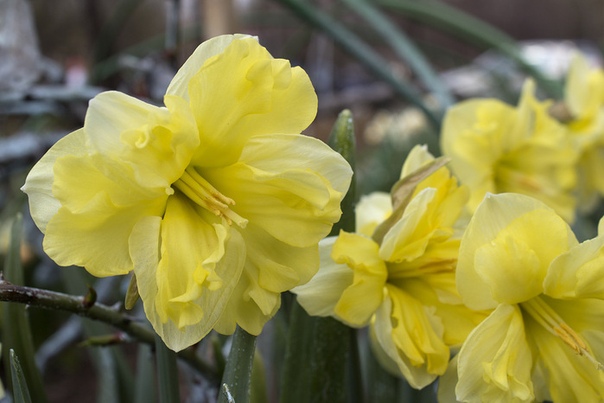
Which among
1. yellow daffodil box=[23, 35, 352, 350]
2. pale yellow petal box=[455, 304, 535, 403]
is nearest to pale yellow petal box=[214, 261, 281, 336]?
yellow daffodil box=[23, 35, 352, 350]

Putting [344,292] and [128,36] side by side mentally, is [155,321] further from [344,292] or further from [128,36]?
[128,36]

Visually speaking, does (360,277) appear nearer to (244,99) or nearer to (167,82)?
(244,99)

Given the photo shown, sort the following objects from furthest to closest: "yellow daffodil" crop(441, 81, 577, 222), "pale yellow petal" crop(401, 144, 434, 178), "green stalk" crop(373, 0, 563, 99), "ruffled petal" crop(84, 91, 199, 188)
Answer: "green stalk" crop(373, 0, 563, 99), "yellow daffodil" crop(441, 81, 577, 222), "pale yellow petal" crop(401, 144, 434, 178), "ruffled petal" crop(84, 91, 199, 188)

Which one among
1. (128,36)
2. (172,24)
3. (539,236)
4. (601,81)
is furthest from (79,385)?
(128,36)

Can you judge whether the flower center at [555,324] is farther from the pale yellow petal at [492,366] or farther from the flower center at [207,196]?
the flower center at [207,196]

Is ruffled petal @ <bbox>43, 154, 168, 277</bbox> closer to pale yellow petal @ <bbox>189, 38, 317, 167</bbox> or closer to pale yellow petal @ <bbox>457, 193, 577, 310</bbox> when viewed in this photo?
pale yellow petal @ <bbox>189, 38, 317, 167</bbox>

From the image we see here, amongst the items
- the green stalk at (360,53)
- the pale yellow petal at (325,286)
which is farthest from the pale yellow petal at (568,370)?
the green stalk at (360,53)

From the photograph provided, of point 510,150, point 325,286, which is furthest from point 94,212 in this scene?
point 510,150
